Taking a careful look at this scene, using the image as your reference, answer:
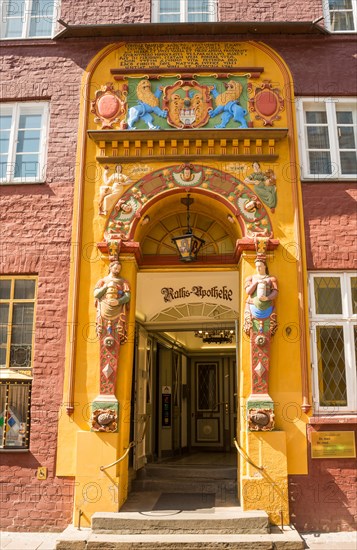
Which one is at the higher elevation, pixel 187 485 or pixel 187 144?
pixel 187 144

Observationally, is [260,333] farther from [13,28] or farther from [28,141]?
[13,28]

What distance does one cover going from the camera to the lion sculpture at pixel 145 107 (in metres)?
8.97

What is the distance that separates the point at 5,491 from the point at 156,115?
6301 millimetres

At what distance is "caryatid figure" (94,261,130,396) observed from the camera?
26.3 feet

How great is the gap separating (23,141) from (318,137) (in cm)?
503

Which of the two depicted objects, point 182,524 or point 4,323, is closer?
point 182,524

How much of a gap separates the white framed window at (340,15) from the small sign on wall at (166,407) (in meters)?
7.85

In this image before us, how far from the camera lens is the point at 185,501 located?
8.14 m

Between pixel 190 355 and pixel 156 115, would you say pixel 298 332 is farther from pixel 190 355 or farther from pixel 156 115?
pixel 190 355

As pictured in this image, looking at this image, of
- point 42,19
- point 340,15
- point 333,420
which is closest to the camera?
point 333,420

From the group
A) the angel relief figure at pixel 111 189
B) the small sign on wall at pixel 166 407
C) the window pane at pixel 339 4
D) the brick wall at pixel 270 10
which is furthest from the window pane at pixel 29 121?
the small sign on wall at pixel 166 407

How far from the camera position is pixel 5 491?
797cm

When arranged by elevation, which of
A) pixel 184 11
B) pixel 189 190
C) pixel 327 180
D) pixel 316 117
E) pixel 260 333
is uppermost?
pixel 184 11

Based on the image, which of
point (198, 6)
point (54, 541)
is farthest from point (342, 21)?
point (54, 541)
